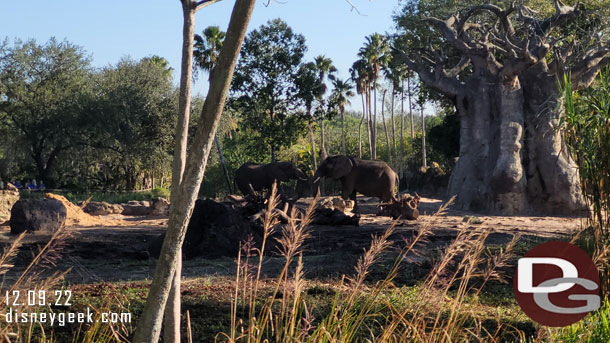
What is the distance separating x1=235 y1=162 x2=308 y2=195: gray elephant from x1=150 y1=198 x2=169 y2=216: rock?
3.14 m

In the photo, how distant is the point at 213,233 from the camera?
371 inches

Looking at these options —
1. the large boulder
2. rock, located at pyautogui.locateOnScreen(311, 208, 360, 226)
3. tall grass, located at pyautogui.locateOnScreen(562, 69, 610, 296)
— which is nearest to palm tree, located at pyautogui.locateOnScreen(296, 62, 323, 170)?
rock, located at pyautogui.locateOnScreen(311, 208, 360, 226)

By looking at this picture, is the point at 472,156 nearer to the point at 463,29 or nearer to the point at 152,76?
the point at 463,29

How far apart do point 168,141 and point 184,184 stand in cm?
3057

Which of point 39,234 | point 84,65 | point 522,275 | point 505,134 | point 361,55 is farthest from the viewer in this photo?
point 361,55

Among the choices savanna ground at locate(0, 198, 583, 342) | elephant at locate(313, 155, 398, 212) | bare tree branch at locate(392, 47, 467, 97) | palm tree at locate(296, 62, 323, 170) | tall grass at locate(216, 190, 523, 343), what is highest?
palm tree at locate(296, 62, 323, 170)

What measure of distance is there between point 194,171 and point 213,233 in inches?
270

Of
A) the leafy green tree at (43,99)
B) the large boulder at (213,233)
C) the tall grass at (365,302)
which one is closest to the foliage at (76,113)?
the leafy green tree at (43,99)

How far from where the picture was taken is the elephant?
60.1 feet

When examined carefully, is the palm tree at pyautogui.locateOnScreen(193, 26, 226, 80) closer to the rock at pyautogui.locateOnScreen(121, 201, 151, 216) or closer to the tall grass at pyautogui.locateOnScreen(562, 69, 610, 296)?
the rock at pyautogui.locateOnScreen(121, 201, 151, 216)

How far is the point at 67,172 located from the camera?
113 feet

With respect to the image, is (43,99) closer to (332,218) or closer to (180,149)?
(332,218)

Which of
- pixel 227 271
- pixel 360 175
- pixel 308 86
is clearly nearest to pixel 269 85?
pixel 308 86

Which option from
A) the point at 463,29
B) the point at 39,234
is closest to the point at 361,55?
the point at 463,29
